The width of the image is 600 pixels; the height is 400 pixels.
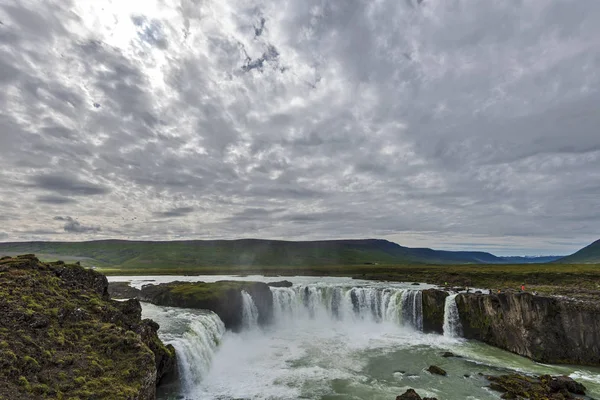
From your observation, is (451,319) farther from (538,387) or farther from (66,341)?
(66,341)

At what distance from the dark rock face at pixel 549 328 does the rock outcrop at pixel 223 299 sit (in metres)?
39.7

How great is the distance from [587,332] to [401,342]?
2429cm

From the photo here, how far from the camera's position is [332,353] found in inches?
1750

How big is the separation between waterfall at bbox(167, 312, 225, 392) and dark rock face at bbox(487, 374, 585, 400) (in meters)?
31.6

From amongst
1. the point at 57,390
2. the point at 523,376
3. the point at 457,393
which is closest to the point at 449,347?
the point at 523,376

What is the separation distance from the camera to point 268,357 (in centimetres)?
4294

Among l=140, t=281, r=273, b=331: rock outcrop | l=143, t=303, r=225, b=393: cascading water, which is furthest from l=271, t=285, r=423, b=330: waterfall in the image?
l=143, t=303, r=225, b=393: cascading water

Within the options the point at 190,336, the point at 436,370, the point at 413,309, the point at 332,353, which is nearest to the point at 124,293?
the point at 190,336

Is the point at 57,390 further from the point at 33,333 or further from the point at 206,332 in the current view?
the point at 206,332

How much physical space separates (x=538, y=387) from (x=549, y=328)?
14.6 metres

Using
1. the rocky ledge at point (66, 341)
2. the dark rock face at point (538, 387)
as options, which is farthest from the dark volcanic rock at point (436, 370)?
the rocky ledge at point (66, 341)

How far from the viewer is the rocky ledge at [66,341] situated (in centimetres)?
1741

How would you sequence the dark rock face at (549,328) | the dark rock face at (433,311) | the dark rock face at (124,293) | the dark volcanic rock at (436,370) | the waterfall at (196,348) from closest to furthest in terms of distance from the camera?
the waterfall at (196,348), the dark volcanic rock at (436,370), the dark rock face at (549,328), the dark rock face at (433,311), the dark rock face at (124,293)

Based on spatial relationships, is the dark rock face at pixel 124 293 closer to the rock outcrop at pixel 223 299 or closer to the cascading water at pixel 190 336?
the rock outcrop at pixel 223 299
